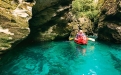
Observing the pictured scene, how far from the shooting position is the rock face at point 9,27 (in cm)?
1429

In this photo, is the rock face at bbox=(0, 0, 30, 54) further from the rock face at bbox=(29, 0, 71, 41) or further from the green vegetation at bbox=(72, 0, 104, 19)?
the green vegetation at bbox=(72, 0, 104, 19)

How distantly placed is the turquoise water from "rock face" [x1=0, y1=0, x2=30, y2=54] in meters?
2.40

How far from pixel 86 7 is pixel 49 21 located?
43.3 feet

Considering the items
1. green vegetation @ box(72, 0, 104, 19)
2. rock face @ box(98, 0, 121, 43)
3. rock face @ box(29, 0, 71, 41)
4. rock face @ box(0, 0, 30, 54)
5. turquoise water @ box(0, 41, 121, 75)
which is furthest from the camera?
green vegetation @ box(72, 0, 104, 19)

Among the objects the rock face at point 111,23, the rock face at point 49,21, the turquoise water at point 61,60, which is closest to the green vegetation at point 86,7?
the rock face at point 111,23

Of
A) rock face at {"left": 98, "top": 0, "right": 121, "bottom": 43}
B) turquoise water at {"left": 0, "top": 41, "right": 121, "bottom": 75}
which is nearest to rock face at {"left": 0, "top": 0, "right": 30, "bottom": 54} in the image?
turquoise water at {"left": 0, "top": 41, "right": 121, "bottom": 75}

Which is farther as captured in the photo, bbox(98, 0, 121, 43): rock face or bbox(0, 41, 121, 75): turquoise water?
bbox(98, 0, 121, 43): rock face

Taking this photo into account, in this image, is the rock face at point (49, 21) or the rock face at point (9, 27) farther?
the rock face at point (49, 21)

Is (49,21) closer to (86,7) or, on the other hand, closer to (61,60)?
(61,60)

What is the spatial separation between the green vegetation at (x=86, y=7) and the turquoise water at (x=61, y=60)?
1043 centimetres

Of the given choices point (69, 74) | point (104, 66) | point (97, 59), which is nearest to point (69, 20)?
Result: point (97, 59)

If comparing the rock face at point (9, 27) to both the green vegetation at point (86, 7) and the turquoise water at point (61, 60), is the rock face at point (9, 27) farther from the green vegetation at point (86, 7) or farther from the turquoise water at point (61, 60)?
the green vegetation at point (86, 7)

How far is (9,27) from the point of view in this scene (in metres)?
15.0

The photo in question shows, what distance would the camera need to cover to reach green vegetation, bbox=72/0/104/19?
3528cm
